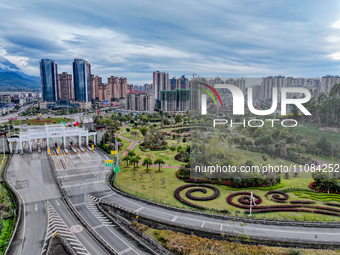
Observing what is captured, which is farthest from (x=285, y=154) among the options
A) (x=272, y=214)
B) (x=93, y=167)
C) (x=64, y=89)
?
(x=64, y=89)

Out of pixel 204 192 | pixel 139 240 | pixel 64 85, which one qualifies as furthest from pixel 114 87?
pixel 139 240

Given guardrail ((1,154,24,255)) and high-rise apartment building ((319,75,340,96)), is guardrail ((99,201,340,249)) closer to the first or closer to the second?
guardrail ((1,154,24,255))

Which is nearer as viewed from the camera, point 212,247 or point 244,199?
point 212,247

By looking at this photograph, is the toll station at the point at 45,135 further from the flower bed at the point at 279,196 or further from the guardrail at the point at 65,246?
the flower bed at the point at 279,196

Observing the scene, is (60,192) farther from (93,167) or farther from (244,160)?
(244,160)

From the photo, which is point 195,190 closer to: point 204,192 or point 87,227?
point 204,192

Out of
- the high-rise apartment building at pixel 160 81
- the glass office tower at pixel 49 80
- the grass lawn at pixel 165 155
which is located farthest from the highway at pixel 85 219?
the high-rise apartment building at pixel 160 81
